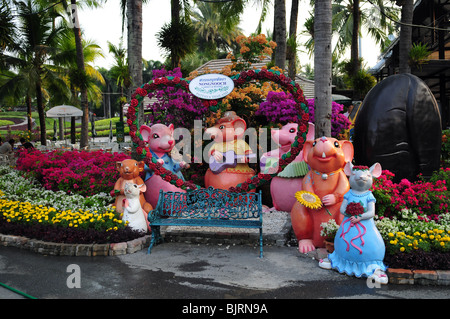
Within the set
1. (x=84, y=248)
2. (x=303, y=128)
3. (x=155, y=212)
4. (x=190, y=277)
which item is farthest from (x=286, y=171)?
(x=84, y=248)

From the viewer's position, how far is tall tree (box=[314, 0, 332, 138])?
6.11 metres

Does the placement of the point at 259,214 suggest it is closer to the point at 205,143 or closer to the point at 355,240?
the point at 355,240

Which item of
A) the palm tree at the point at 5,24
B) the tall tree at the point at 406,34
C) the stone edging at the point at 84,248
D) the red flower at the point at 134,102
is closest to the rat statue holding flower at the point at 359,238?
the stone edging at the point at 84,248

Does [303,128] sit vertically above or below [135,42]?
below

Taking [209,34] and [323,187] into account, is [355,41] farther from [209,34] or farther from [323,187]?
[209,34]

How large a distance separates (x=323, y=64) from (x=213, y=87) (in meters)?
1.85

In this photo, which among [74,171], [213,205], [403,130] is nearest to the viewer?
[213,205]

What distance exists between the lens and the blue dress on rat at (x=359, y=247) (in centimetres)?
420

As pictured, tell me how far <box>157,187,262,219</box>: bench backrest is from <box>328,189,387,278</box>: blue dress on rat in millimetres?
1331

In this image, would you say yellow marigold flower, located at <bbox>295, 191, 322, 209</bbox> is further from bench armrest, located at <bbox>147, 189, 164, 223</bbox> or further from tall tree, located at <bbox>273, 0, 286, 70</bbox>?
tall tree, located at <bbox>273, 0, 286, 70</bbox>

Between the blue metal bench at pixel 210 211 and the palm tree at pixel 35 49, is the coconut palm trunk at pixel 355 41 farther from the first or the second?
the palm tree at pixel 35 49

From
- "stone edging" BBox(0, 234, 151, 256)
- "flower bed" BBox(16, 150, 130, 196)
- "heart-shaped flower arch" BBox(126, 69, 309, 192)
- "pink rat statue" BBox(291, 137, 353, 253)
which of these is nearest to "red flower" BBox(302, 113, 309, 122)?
"heart-shaped flower arch" BBox(126, 69, 309, 192)

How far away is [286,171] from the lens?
658 cm

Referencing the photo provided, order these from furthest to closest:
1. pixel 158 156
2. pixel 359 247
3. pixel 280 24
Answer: pixel 280 24 → pixel 158 156 → pixel 359 247
